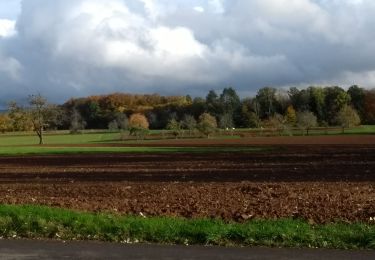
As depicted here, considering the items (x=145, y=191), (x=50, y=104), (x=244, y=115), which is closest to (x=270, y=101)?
(x=244, y=115)

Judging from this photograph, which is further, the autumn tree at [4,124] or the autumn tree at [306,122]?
the autumn tree at [4,124]

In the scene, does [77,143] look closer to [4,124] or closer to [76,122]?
[4,124]

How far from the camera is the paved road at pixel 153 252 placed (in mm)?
8562

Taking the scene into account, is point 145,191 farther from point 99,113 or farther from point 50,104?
point 99,113

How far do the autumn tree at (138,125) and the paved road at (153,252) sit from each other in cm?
10416

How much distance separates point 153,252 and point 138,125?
129m

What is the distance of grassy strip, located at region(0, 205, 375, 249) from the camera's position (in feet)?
31.4

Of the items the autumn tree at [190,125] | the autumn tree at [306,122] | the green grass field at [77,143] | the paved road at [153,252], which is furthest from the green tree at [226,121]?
the paved road at [153,252]

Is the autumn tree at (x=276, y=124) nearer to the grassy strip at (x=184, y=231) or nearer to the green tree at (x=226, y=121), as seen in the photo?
the green tree at (x=226, y=121)

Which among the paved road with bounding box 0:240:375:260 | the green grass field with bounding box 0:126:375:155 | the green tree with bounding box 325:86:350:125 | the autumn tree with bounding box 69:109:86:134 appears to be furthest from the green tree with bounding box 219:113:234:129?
the paved road with bounding box 0:240:375:260

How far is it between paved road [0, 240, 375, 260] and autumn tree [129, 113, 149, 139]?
104 m

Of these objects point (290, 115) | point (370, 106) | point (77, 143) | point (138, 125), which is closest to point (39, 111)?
point (77, 143)

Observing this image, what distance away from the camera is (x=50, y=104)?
103 m

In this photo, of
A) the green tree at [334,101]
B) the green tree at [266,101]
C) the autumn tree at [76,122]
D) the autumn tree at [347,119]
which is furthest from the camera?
the green tree at [266,101]
